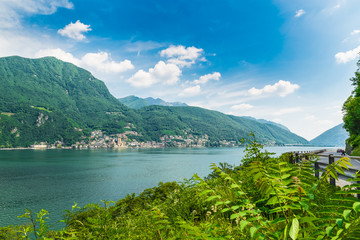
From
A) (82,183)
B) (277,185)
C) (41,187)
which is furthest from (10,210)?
(277,185)

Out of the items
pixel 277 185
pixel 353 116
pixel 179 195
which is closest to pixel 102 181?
pixel 179 195

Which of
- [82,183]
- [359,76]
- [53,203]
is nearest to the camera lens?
[53,203]

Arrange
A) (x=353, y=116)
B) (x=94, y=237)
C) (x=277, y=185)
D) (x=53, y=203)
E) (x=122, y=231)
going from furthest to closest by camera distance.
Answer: (x=353, y=116), (x=53, y=203), (x=122, y=231), (x=94, y=237), (x=277, y=185)

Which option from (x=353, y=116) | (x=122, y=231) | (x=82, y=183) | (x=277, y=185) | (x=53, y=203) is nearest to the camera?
(x=277, y=185)

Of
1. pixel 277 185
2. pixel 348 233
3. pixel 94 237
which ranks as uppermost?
pixel 277 185

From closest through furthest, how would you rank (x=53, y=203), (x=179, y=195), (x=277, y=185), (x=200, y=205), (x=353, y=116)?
(x=277, y=185) < (x=200, y=205) < (x=179, y=195) < (x=53, y=203) < (x=353, y=116)

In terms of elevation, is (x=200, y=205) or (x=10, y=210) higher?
(x=200, y=205)

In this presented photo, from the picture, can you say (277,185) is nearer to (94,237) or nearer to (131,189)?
(94,237)

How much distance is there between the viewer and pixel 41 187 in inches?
1731

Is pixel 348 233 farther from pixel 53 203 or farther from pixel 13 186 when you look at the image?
pixel 13 186

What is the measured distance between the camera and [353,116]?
4147cm

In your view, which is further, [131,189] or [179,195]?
[131,189]

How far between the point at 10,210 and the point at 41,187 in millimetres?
15956

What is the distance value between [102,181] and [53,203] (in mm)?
18171
